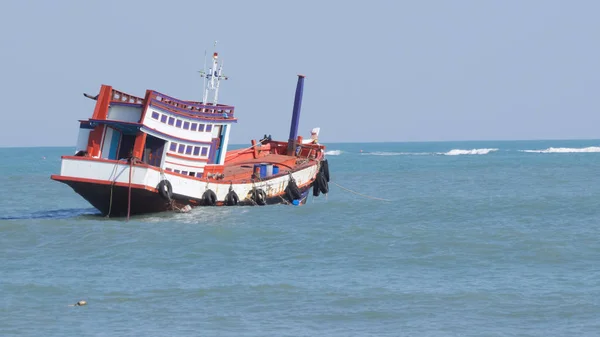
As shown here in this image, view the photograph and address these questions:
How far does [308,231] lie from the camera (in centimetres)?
3017

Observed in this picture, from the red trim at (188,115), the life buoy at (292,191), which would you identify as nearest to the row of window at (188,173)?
the red trim at (188,115)

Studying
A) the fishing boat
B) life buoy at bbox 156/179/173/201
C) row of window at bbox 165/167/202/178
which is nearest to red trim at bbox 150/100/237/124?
the fishing boat

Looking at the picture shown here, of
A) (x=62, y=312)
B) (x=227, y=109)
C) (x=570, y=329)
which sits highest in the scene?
(x=227, y=109)

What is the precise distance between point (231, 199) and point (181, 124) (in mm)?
3647

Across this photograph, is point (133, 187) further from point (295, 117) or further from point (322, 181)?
point (295, 117)

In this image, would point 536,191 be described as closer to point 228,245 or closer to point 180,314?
point 228,245

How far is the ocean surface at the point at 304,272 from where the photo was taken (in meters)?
17.8

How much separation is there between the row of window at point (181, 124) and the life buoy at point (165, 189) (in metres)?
2.16

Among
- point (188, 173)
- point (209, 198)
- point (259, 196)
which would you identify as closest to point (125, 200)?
point (188, 173)

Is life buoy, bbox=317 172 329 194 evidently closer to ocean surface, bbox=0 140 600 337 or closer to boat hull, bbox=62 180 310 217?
ocean surface, bbox=0 140 600 337

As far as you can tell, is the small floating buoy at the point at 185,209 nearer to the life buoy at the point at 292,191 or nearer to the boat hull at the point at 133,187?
the boat hull at the point at 133,187

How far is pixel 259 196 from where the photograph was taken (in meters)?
35.9

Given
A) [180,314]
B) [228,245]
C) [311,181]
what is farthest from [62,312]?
[311,181]

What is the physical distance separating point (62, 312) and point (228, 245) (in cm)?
875
